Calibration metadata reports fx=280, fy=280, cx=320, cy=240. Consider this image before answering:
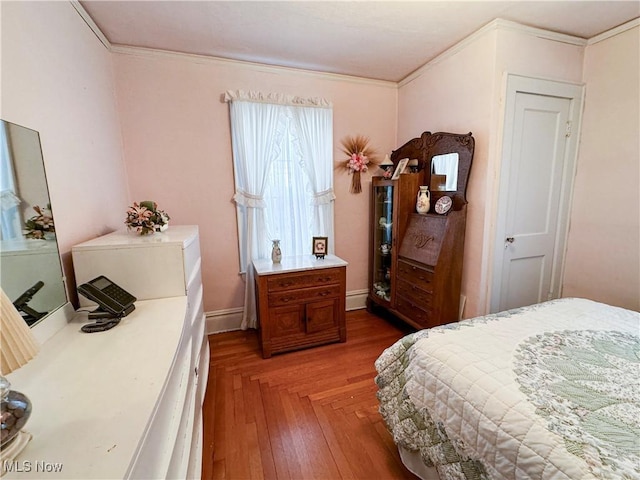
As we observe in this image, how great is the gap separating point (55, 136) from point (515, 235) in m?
3.01

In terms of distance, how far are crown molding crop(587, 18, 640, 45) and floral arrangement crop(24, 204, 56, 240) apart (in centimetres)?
359

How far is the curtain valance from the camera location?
7.93 ft

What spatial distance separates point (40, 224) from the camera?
114 centimetres

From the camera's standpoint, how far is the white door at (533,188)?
2084 mm

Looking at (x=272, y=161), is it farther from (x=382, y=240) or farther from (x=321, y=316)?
(x=321, y=316)

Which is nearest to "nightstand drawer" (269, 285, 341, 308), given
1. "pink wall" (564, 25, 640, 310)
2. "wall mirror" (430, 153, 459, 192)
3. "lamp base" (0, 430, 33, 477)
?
"wall mirror" (430, 153, 459, 192)

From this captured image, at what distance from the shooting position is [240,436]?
62.1 inches

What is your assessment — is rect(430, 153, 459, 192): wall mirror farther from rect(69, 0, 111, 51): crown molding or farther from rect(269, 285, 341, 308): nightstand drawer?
rect(69, 0, 111, 51): crown molding

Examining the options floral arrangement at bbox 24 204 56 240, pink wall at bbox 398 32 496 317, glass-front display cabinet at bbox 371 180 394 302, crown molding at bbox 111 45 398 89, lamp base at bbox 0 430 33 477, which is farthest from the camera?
glass-front display cabinet at bbox 371 180 394 302

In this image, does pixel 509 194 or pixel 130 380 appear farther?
pixel 509 194

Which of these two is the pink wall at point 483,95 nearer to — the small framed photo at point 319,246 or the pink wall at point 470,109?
the pink wall at point 470,109

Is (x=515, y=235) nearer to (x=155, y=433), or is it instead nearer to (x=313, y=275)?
(x=313, y=275)

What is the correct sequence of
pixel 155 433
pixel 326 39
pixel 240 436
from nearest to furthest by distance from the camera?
pixel 155 433 → pixel 240 436 → pixel 326 39

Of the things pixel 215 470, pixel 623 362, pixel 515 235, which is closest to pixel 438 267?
pixel 515 235
